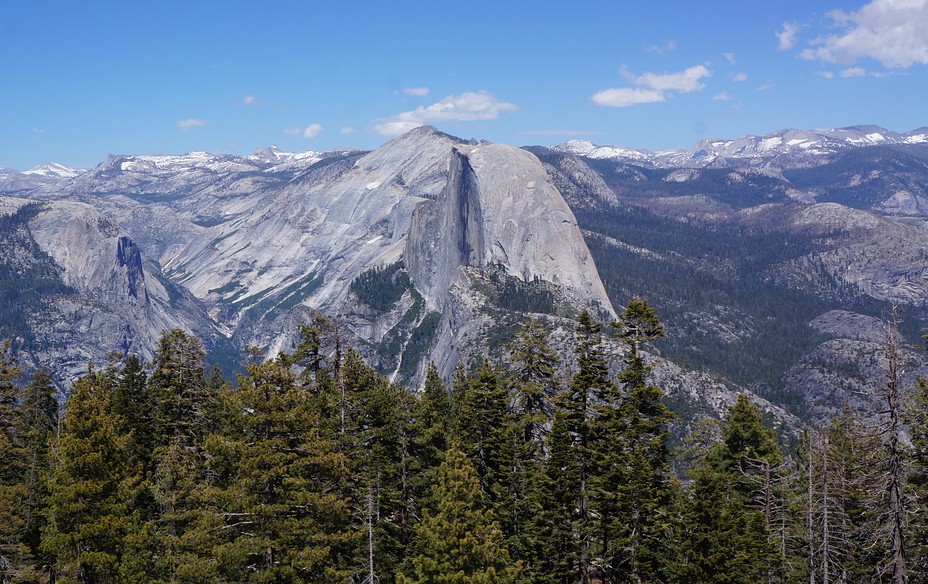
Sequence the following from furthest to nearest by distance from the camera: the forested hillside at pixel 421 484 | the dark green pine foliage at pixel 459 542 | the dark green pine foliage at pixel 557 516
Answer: the dark green pine foliage at pixel 557 516
the forested hillside at pixel 421 484
the dark green pine foliage at pixel 459 542

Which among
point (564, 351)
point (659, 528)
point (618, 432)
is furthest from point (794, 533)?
point (564, 351)

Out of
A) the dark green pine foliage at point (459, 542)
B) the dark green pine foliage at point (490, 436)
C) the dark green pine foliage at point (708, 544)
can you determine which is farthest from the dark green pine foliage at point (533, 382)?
the dark green pine foliage at point (459, 542)

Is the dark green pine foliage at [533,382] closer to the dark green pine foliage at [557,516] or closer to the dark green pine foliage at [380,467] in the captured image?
the dark green pine foliage at [557,516]

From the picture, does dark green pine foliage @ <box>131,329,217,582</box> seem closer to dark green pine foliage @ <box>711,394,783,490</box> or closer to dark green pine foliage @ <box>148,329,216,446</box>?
dark green pine foliage @ <box>148,329,216,446</box>

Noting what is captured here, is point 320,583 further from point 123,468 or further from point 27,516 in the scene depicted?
point 27,516

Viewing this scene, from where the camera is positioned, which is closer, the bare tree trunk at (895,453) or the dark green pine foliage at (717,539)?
the bare tree trunk at (895,453)
